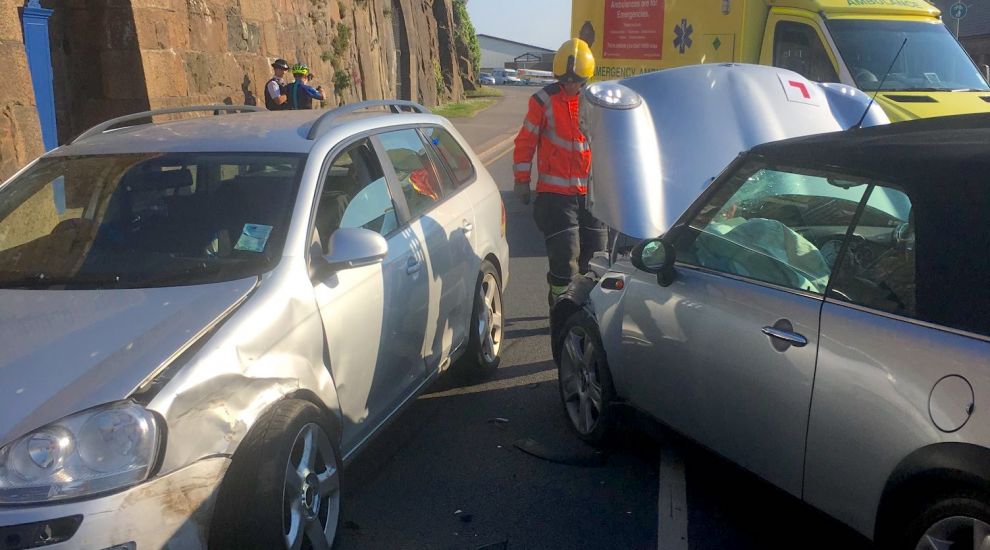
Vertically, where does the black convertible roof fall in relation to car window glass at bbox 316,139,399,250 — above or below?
above

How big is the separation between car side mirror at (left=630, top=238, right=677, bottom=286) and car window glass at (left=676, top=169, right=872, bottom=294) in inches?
4.0

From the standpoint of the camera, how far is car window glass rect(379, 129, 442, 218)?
4.90 metres

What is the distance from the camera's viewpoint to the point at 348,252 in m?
3.78

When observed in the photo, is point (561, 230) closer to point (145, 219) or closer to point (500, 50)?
point (145, 219)

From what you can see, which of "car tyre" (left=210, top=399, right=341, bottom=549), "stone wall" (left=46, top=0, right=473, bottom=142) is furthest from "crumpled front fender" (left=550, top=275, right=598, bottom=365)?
"stone wall" (left=46, top=0, right=473, bottom=142)

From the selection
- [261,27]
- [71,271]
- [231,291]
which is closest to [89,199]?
[71,271]

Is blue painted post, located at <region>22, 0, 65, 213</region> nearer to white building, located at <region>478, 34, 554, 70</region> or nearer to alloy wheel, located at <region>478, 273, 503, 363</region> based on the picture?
alloy wheel, located at <region>478, 273, 503, 363</region>

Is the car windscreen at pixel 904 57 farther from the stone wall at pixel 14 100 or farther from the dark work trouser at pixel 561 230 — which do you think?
the stone wall at pixel 14 100

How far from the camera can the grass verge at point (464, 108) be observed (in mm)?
31203

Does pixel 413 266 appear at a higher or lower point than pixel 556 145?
lower

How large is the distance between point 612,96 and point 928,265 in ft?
8.52

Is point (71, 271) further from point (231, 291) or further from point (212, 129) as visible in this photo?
point (212, 129)

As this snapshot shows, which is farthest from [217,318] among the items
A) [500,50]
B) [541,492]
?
[500,50]

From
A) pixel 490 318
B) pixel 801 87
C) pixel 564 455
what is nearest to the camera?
pixel 564 455
